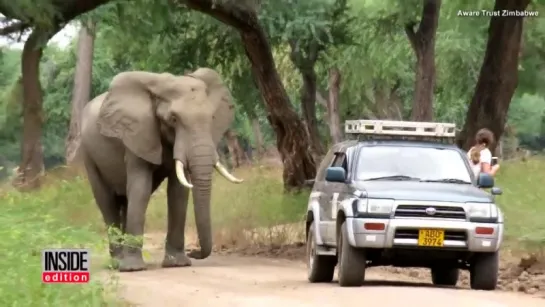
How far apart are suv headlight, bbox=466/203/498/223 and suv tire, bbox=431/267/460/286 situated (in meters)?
2.53

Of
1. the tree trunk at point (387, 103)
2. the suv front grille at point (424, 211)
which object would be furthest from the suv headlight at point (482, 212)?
the tree trunk at point (387, 103)

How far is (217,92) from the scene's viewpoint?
64.2 feet

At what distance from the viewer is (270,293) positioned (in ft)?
46.9

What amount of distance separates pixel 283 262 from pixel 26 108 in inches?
511

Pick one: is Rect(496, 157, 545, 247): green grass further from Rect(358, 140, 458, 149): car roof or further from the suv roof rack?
Rect(358, 140, 458, 149): car roof

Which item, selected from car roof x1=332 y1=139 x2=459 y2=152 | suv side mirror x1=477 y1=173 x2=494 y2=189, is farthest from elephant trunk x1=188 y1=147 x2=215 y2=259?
suv side mirror x1=477 y1=173 x2=494 y2=189

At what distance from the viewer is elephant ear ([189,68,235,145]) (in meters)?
19.2

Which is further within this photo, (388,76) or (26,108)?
(388,76)

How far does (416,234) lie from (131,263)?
17.0 ft

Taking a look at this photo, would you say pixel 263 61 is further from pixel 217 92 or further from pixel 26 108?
pixel 26 108

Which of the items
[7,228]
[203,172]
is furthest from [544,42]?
[7,228]

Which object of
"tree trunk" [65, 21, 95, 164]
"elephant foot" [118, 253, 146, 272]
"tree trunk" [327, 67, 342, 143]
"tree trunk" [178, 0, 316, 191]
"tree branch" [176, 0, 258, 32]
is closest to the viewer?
"elephant foot" [118, 253, 146, 272]

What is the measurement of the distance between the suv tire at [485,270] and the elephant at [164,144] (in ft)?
14.0

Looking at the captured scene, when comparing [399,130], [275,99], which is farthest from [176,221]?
[275,99]
